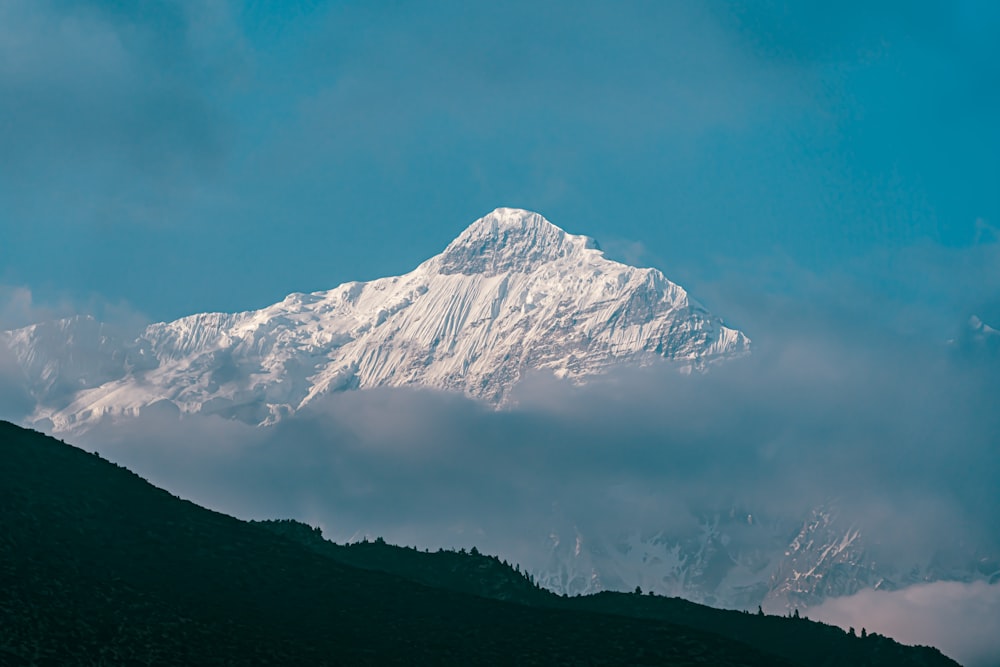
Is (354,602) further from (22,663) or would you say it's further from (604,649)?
(22,663)

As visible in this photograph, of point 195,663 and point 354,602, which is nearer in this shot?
point 195,663

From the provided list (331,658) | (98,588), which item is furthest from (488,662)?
(98,588)

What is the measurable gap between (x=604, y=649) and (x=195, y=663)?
6236 cm

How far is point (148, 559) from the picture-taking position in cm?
18925

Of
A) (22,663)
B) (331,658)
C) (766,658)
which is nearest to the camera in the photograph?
(22,663)

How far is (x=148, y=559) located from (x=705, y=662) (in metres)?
78.4

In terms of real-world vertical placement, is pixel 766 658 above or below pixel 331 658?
above

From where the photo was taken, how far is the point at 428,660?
6998 inches

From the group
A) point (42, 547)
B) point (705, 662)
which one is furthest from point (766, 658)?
point (42, 547)

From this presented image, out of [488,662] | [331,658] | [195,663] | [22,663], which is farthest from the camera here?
[488,662]

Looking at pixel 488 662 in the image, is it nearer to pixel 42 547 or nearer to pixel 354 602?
pixel 354 602

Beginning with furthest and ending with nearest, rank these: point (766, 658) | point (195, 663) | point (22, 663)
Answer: point (766, 658) → point (195, 663) → point (22, 663)

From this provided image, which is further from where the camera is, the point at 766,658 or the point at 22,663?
the point at 766,658

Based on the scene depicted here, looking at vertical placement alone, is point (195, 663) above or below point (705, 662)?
below
